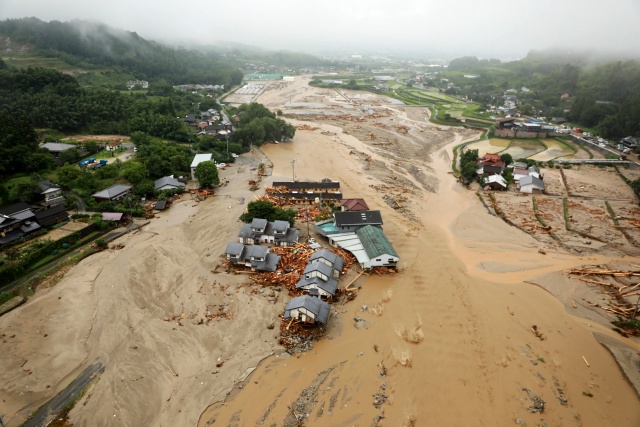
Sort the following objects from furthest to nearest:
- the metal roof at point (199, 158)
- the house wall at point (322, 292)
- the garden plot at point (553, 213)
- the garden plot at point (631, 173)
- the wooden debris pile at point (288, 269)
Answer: the garden plot at point (631, 173) → the metal roof at point (199, 158) → the garden plot at point (553, 213) → the wooden debris pile at point (288, 269) → the house wall at point (322, 292)

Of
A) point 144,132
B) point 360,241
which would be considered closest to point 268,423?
point 360,241

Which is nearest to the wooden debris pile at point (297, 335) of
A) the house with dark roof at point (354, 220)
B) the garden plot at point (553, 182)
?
the house with dark roof at point (354, 220)

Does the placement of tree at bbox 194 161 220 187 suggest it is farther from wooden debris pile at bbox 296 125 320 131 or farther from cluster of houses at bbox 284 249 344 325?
wooden debris pile at bbox 296 125 320 131

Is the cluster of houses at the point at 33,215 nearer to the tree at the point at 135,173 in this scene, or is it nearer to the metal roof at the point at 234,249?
the tree at the point at 135,173

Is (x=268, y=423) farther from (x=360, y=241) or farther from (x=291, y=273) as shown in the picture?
(x=360, y=241)

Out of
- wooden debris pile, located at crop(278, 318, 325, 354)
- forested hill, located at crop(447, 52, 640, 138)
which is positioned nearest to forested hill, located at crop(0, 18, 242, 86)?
forested hill, located at crop(447, 52, 640, 138)

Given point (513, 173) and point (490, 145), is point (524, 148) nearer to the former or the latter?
point (490, 145)
